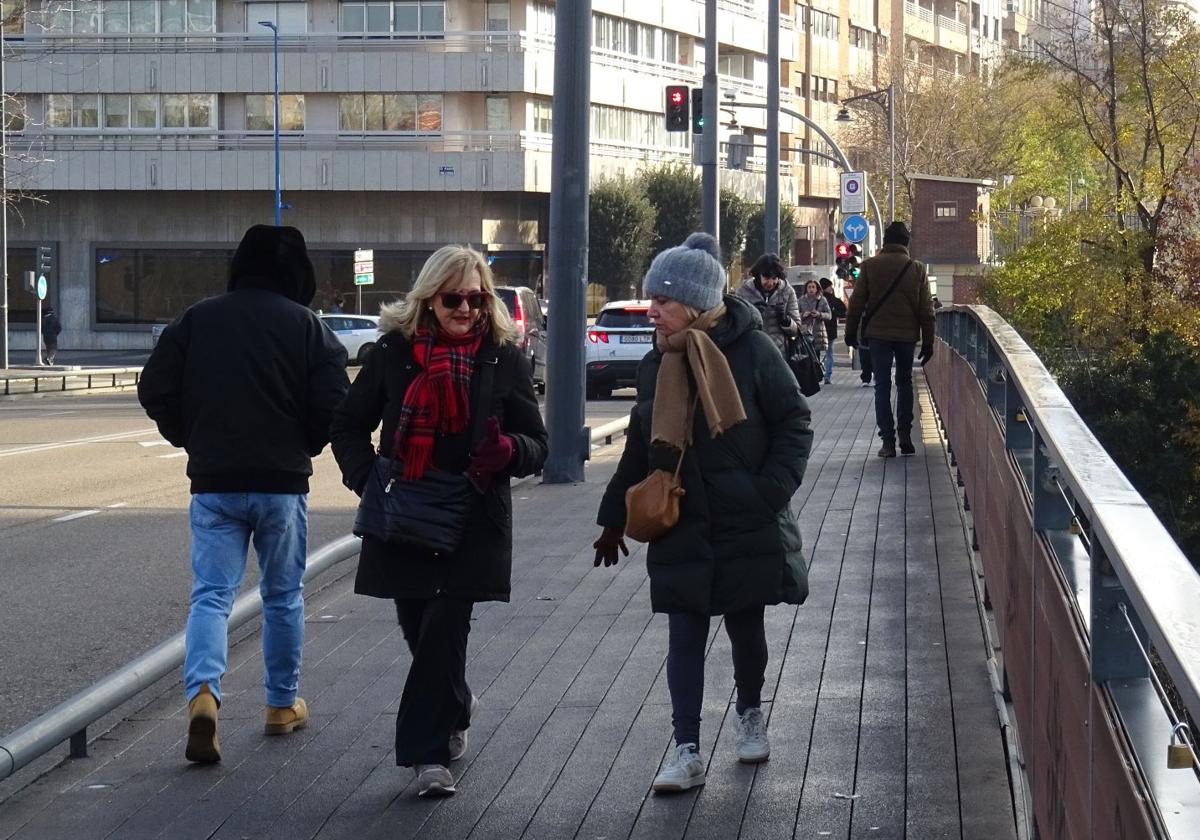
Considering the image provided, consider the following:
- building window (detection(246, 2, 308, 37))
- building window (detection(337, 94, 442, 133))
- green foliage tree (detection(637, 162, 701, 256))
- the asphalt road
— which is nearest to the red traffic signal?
the asphalt road

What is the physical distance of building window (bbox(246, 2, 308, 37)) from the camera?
203 ft

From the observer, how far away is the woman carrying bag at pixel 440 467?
5.59m

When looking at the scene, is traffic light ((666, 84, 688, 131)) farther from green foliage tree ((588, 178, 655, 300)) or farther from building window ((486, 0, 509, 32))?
green foliage tree ((588, 178, 655, 300))

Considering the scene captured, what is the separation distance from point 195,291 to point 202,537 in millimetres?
58469

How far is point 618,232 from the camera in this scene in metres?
65.5

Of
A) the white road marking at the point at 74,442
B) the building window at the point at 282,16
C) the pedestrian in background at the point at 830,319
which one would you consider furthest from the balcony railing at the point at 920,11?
the white road marking at the point at 74,442

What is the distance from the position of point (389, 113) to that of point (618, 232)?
29.3ft

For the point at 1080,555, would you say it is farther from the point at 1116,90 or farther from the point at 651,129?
the point at 651,129

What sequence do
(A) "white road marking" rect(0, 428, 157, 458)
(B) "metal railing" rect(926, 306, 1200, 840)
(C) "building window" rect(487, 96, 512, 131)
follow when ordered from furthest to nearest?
(C) "building window" rect(487, 96, 512, 131)
(A) "white road marking" rect(0, 428, 157, 458)
(B) "metal railing" rect(926, 306, 1200, 840)

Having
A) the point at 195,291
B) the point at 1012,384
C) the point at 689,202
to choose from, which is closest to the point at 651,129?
the point at 689,202

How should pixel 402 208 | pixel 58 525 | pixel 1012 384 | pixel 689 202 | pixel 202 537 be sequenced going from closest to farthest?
pixel 202 537 < pixel 1012 384 < pixel 58 525 < pixel 402 208 < pixel 689 202

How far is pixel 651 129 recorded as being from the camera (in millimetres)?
71812

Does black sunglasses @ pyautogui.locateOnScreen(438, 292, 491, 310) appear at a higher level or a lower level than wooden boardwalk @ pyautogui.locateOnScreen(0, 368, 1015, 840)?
higher

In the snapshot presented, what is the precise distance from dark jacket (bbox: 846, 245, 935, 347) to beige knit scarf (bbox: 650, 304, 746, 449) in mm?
9669
